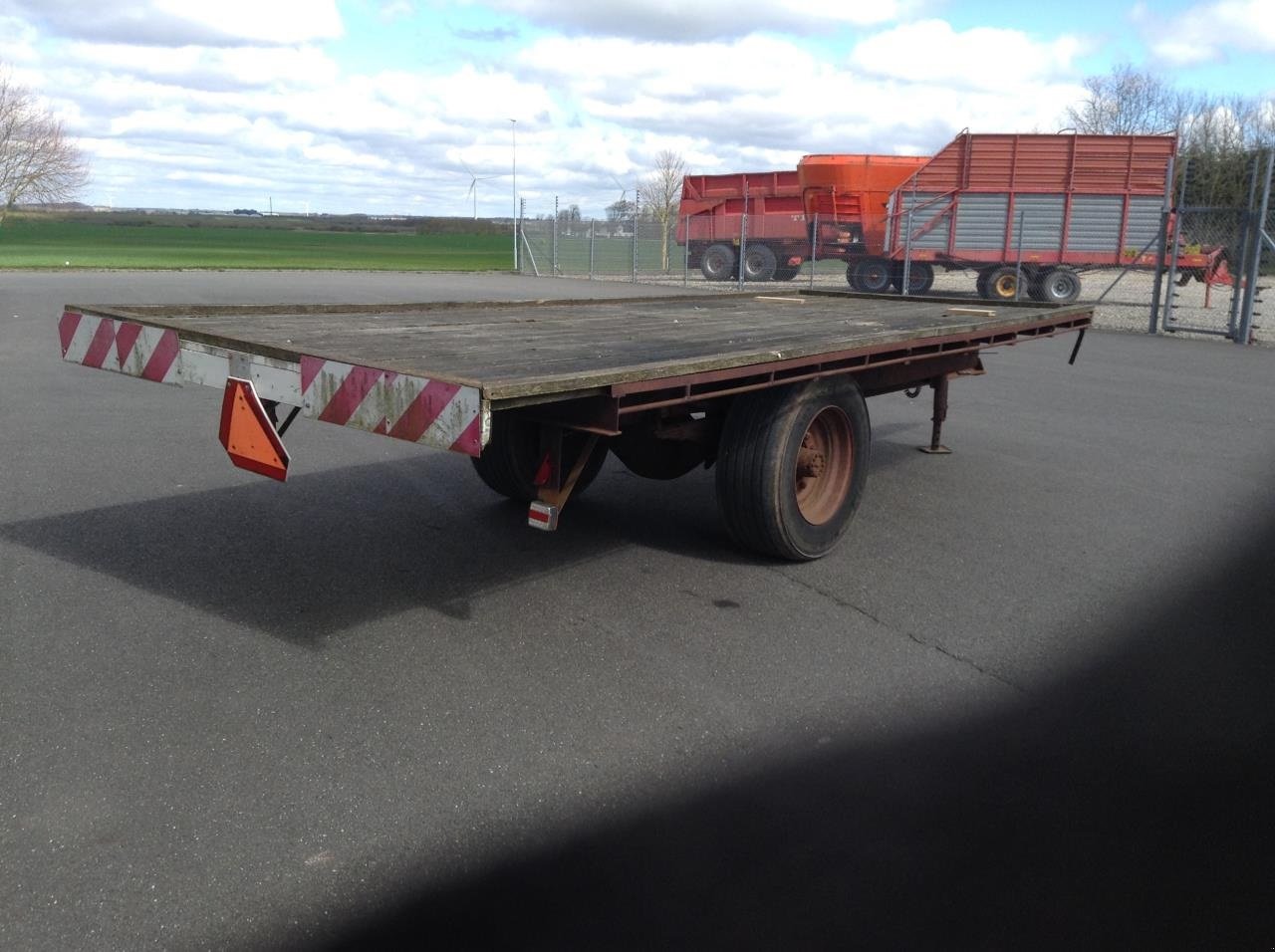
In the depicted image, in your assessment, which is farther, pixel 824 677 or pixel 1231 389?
pixel 1231 389

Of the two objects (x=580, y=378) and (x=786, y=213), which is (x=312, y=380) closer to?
(x=580, y=378)

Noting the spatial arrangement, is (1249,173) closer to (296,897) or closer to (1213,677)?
(1213,677)

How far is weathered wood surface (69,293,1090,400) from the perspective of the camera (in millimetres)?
4344

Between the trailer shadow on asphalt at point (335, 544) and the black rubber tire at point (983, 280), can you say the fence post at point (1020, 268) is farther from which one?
the trailer shadow on asphalt at point (335, 544)

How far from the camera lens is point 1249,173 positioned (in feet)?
55.3

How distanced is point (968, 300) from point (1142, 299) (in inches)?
838

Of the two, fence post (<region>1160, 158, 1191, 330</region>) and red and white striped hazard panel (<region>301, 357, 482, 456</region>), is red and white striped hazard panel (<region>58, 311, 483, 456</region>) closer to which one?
red and white striped hazard panel (<region>301, 357, 482, 456</region>)

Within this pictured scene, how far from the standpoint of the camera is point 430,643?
15.5 feet

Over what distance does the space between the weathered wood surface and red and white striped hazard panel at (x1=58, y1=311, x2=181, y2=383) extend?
0.07 m

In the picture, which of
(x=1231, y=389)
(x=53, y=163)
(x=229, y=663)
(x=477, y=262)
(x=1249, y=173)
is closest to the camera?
(x=229, y=663)

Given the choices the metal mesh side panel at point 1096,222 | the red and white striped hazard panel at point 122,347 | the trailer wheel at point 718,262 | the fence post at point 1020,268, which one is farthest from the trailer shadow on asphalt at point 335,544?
the trailer wheel at point 718,262

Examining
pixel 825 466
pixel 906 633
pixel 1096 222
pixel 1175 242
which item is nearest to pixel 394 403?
pixel 906 633

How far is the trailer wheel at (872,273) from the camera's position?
2758 centimetres

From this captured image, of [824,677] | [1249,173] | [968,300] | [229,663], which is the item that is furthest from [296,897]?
[1249,173]
